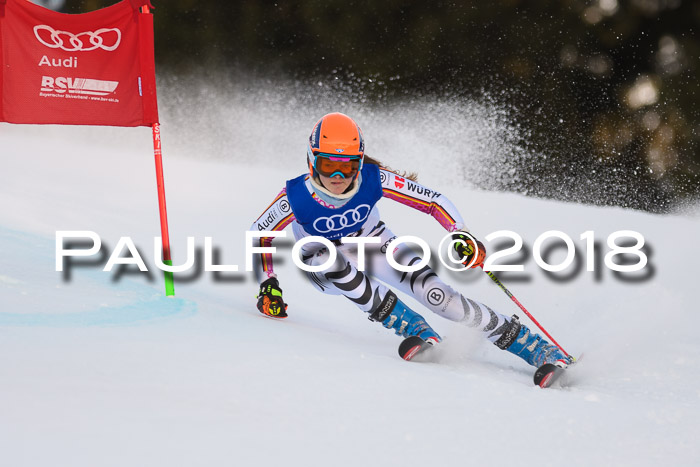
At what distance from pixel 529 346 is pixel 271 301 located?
1370 mm

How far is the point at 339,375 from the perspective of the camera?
2836 millimetres

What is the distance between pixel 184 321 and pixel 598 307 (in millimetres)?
2720

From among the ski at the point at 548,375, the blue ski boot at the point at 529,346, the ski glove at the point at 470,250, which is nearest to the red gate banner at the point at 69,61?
the ski glove at the point at 470,250

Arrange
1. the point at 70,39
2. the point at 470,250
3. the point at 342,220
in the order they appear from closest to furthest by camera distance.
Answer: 1. the point at 470,250
2. the point at 342,220
3. the point at 70,39

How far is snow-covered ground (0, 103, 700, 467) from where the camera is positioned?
7.11ft

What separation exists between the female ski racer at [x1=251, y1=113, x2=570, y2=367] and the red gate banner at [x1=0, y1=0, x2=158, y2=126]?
1.21 meters

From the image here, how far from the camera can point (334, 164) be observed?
147 inches

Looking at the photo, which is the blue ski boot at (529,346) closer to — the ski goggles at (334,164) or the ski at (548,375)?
the ski at (548,375)

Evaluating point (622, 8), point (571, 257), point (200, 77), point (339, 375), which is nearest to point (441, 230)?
point (571, 257)

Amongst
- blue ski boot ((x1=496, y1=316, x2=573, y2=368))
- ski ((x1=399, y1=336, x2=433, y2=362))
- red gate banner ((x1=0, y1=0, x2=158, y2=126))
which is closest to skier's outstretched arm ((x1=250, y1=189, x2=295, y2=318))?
ski ((x1=399, y1=336, x2=433, y2=362))

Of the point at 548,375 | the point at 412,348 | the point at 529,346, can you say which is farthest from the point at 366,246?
the point at 548,375

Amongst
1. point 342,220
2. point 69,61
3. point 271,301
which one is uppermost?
point 69,61

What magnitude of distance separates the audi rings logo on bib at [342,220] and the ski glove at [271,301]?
0.42 metres

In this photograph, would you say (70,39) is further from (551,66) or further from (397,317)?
(551,66)
